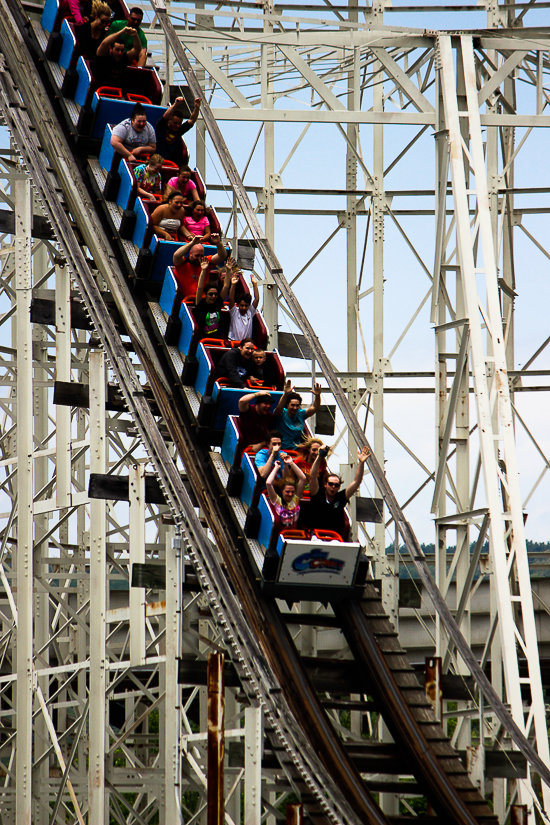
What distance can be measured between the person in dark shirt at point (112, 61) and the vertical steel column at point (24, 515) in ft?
8.69

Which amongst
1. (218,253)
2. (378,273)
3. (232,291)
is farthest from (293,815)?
(378,273)

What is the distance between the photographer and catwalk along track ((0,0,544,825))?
7094mm

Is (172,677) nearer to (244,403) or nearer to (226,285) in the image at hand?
(244,403)

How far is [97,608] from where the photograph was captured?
8.13 meters

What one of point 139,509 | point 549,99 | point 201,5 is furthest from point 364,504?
point 201,5

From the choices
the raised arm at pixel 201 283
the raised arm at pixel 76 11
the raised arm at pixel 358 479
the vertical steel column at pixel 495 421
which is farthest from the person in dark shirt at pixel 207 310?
the raised arm at pixel 76 11

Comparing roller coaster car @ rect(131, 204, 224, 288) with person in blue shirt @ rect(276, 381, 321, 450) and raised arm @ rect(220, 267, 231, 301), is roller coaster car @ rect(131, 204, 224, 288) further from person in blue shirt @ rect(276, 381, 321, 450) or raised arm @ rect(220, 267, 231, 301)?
person in blue shirt @ rect(276, 381, 321, 450)

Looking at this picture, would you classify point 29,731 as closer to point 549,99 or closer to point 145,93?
point 145,93

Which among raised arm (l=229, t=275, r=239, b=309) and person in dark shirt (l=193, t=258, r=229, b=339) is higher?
raised arm (l=229, t=275, r=239, b=309)

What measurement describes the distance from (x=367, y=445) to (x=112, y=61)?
18.4 ft

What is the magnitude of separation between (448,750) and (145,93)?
7764 mm

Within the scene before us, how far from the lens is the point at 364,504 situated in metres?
9.22

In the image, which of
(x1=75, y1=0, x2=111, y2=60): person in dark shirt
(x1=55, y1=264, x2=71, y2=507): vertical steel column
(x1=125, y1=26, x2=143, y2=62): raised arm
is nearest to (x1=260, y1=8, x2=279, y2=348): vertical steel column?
(x1=125, y1=26, x2=143, y2=62): raised arm

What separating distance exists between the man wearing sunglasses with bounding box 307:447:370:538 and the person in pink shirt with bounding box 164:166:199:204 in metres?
3.67
